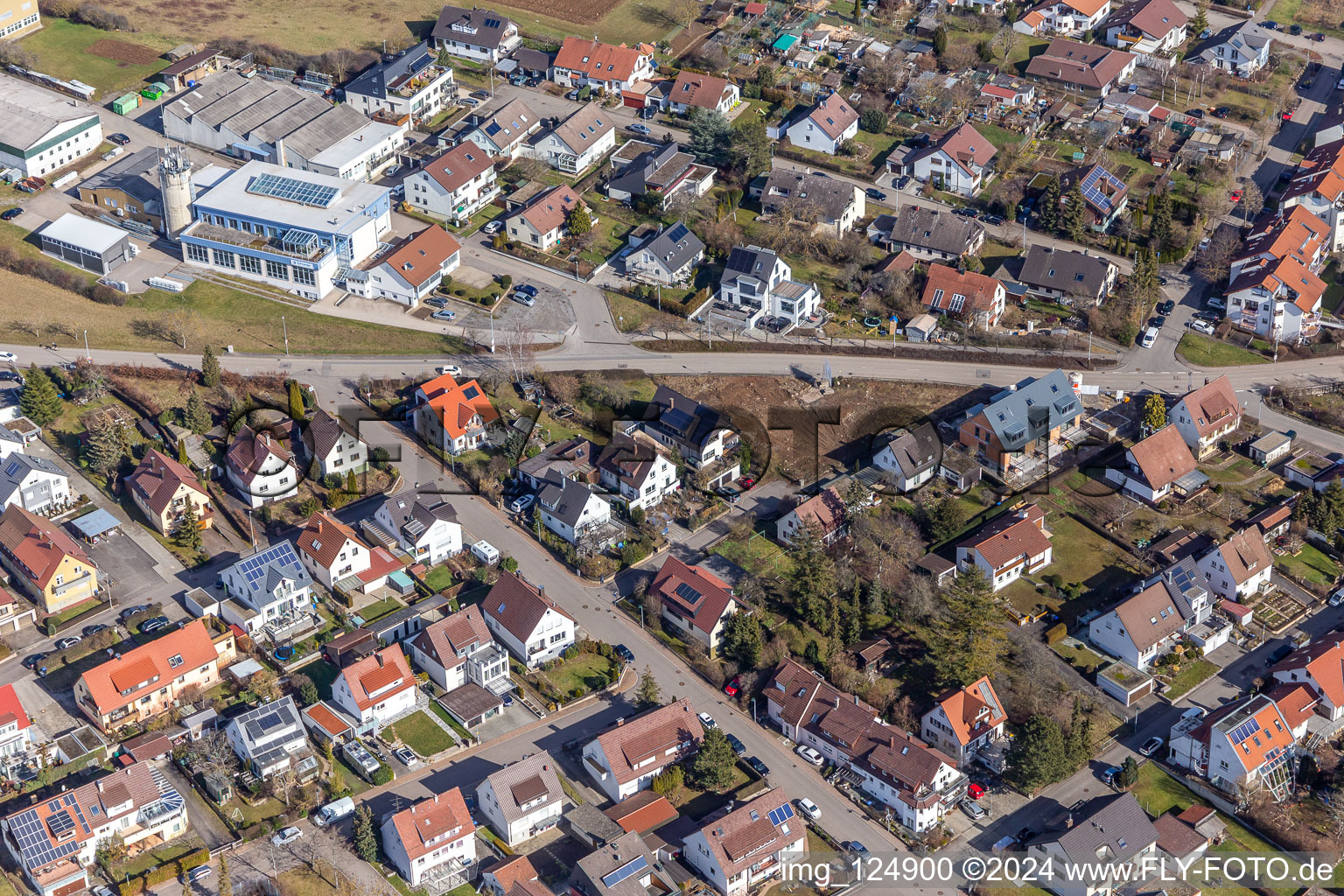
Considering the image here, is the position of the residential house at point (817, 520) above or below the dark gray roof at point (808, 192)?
below

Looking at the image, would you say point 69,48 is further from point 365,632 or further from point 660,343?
point 365,632

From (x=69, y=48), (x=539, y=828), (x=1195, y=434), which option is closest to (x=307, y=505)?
(x=539, y=828)

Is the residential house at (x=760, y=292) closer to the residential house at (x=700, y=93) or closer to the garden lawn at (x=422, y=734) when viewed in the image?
the residential house at (x=700, y=93)

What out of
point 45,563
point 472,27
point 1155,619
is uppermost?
point 472,27

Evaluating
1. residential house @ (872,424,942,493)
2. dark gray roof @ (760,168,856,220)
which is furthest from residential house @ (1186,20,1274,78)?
residential house @ (872,424,942,493)

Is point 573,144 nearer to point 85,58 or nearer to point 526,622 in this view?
point 85,58

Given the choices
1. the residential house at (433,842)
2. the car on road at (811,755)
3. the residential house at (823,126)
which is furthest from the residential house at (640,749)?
the residential house at (823,126)

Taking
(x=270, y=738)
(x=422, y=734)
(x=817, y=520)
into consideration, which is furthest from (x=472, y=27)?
(x=270, y=738)
